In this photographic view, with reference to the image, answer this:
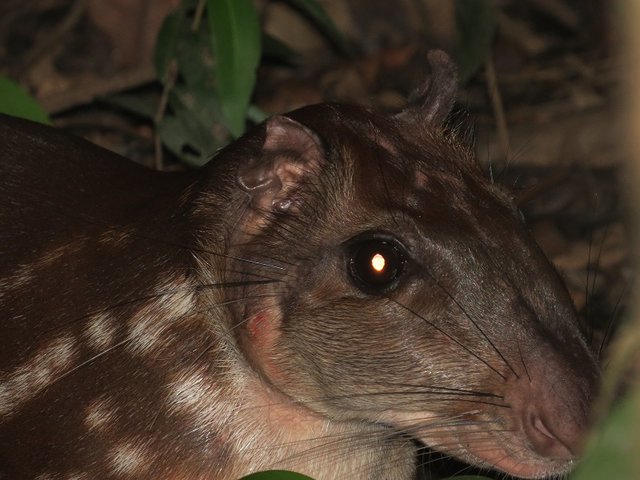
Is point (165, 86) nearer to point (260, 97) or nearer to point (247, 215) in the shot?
point (260, 97)

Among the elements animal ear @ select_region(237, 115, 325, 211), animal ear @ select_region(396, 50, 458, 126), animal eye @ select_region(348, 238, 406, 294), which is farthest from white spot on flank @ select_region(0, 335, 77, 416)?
animal ear @ select_region(396, 50, 458, 126)

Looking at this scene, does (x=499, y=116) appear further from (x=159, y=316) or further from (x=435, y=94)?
(x=159, y=316)

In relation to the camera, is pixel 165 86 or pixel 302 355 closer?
pixel 302 355

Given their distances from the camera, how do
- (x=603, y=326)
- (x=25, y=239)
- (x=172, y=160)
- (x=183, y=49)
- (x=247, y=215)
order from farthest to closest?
1. (x=172, y=160)
2. (x=183, y=49)
3. (x=603, y=326)
4. (x=25, y=239)
5. (x=247, y=215)

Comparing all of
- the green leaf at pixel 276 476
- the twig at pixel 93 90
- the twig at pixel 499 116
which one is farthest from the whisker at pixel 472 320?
the twig at pixel 93 90

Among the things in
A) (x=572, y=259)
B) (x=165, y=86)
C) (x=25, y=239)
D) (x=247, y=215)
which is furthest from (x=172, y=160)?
(x=247, y=215)

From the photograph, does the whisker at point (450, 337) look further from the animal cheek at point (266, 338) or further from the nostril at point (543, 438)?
the animal cheek at point (266, 338)
